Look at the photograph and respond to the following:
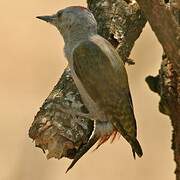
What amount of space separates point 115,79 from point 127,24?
0.18 metres

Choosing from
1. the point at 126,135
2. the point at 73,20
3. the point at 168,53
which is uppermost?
the point at 168,53

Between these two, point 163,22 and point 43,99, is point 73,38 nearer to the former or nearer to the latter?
point 163,22

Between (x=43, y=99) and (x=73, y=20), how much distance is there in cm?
105

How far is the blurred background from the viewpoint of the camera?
2943 mm

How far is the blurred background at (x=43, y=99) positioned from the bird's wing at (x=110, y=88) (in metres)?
1.06

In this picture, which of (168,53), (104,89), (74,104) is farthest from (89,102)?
(168,53)

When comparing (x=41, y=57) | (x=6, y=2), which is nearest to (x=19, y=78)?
(x=41, y=57)

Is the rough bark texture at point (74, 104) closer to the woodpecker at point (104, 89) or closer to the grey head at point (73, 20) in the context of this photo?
the woodpecker at point (104, 89)

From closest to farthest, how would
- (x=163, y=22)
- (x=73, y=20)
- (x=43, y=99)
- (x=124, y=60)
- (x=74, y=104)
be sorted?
1. (x=163, y=22)
2. (x=74, y=104)
3. (x=124, y=60)
4. (x=73, y=20)
5. (x=43, y=99)

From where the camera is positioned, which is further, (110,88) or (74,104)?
(110,88)

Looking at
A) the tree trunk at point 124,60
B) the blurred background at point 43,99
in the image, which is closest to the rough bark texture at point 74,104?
the tree trunk at point 124,60

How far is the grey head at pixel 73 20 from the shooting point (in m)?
1.90

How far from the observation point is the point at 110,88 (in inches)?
69.4

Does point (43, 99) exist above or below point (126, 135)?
below
